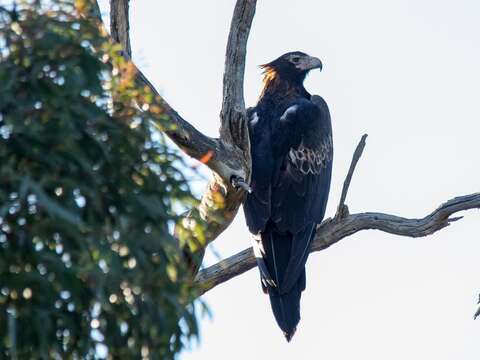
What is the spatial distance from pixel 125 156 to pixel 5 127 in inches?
20.5

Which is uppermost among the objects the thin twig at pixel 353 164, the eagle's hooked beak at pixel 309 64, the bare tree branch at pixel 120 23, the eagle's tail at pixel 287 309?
the eagle's hooked beak at pixel 309 64

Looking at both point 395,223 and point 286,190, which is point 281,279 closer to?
point 286,190

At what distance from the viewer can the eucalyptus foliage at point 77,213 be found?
210 inches

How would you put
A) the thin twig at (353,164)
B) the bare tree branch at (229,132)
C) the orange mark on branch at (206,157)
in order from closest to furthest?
the orange mark on branch at (206,157), the bare tree branch at (229,132), the thin twig at (353,164)

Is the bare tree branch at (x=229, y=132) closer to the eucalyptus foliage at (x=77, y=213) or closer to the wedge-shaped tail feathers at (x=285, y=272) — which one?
the wedge-shaped tail feathers at (x=285, y=272)

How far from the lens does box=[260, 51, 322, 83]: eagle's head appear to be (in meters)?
11.6

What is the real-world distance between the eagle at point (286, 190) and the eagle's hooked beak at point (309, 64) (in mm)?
629

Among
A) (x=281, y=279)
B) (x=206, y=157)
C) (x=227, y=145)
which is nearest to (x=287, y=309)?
(x=281, y=279)

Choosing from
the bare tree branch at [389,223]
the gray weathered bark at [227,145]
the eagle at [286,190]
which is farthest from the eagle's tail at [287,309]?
the gray weathered bark at [227,145]

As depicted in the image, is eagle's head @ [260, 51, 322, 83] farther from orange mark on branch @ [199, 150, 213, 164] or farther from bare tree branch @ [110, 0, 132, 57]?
orange mark on branch @ [199, 150, 213, 164]

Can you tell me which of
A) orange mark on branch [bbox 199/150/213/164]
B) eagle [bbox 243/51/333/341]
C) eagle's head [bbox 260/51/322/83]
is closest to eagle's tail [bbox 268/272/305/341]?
eagle [bbox 243/51/333/341]

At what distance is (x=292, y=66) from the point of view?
1166 cm

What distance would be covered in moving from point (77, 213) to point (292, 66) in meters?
6.52

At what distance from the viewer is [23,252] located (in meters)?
5.38
